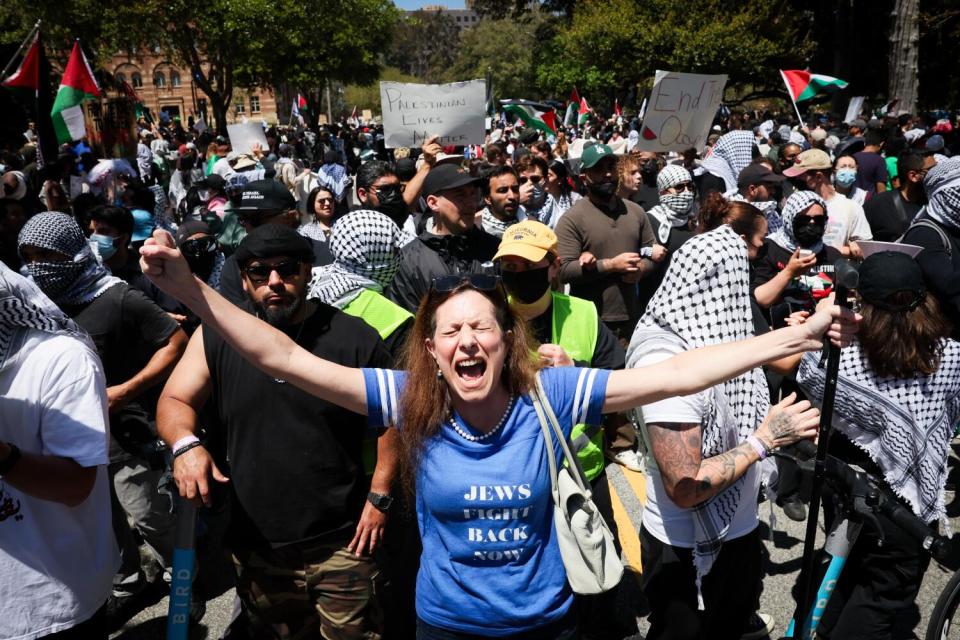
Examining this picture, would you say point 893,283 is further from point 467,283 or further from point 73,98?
point 73,98

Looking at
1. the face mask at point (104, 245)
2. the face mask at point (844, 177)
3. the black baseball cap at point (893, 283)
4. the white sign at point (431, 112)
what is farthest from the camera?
the face mask at point (844, 177)

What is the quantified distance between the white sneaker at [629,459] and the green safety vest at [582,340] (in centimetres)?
229

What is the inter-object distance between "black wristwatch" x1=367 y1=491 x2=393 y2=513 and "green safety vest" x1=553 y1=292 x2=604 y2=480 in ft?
2.66

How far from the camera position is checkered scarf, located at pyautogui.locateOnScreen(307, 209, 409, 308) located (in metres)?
3.70

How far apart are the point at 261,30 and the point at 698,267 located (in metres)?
37.8

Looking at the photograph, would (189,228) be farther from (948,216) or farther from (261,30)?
(261,30)

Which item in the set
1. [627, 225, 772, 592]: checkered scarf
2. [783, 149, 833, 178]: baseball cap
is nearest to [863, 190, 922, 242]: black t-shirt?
[783, 149, 833, 178]: baseball cap

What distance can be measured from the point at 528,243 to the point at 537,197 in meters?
4.08

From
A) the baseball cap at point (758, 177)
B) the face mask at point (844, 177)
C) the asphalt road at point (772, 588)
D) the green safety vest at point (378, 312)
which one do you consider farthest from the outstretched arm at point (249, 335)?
the face mask at point (844, 177)

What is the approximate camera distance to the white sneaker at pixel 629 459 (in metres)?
5.66

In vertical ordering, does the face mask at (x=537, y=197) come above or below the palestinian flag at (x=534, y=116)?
below

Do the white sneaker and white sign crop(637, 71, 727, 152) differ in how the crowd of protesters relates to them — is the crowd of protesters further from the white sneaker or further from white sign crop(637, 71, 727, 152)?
white sign crop(637, 71, 727, 152)

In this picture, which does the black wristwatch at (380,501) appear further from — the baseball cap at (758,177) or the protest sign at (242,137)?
the protest sign at (242,137)

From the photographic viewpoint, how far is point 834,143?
14711 mm
